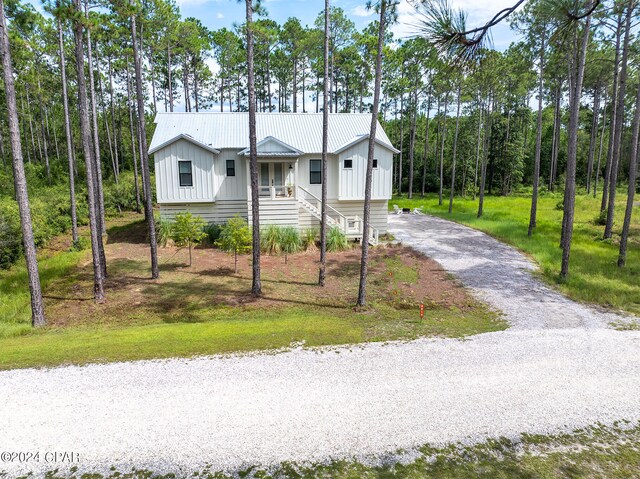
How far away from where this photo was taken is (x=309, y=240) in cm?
1844

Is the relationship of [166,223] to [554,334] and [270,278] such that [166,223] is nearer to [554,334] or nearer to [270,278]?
[270,278]

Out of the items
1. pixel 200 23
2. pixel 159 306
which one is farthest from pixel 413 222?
pixel 200 23

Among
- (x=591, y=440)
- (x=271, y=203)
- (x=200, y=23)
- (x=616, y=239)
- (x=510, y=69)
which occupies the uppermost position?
(x=200, y=23)

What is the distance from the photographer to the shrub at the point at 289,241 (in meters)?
17.7

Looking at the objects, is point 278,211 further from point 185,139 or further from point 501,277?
point 501,277

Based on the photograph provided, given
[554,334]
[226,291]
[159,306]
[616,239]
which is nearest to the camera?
[554,334]

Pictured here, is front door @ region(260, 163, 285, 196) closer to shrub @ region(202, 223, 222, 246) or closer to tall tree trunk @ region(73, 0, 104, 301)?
shrub @ region(202, 223, 222, 246)

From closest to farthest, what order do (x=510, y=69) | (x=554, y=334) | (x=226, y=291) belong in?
(x=554, y=334) → (x=226, y=291) → (x=510, y=69)

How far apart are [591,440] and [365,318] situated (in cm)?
568

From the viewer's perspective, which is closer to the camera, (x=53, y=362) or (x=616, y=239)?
(x=53, y=362)

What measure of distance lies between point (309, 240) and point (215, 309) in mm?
7942

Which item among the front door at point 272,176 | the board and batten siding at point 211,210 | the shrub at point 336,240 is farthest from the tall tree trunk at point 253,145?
the front door at point 272,176

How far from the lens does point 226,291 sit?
1265 cm

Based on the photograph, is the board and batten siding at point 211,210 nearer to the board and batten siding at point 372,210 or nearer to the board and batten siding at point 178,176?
the board and batten siding at point 178,176
